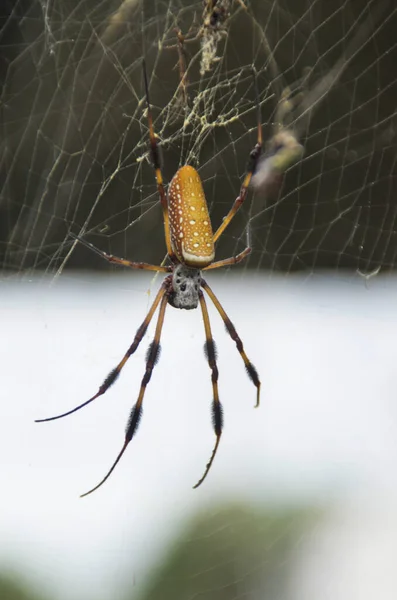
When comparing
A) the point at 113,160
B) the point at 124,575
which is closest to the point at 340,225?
the point at 113,160

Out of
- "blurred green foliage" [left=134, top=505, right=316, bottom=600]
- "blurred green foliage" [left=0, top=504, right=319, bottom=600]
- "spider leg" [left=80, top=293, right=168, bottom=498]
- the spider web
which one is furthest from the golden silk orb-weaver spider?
"blurred green foliage" [left=134, top=505, right=316, bottom=600]

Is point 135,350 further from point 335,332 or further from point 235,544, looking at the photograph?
point 335,332

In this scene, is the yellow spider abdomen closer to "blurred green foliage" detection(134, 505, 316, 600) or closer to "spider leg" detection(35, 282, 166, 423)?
"spider leg" detection(35, 282, 166, 423)

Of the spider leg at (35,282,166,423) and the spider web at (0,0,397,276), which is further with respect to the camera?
the spider web at (0,0,397,276)

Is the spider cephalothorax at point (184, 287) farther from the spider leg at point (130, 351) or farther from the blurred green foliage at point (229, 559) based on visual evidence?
the blurred green foliage at point (229, 559)

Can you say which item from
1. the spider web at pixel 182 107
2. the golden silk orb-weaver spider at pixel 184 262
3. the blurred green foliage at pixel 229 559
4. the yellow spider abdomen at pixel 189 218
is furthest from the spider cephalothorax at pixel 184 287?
the blurred green foliage at pixel 229 559

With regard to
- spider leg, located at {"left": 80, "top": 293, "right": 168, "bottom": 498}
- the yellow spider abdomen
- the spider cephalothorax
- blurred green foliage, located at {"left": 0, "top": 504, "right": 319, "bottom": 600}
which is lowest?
blurred green foliage, located at {"left": 0, "top": 504, "right": 319, "bottom": 600}

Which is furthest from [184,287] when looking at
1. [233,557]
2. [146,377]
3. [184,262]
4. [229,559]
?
[233,557]

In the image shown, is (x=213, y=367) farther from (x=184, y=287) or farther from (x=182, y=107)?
(x=182, y=107)
